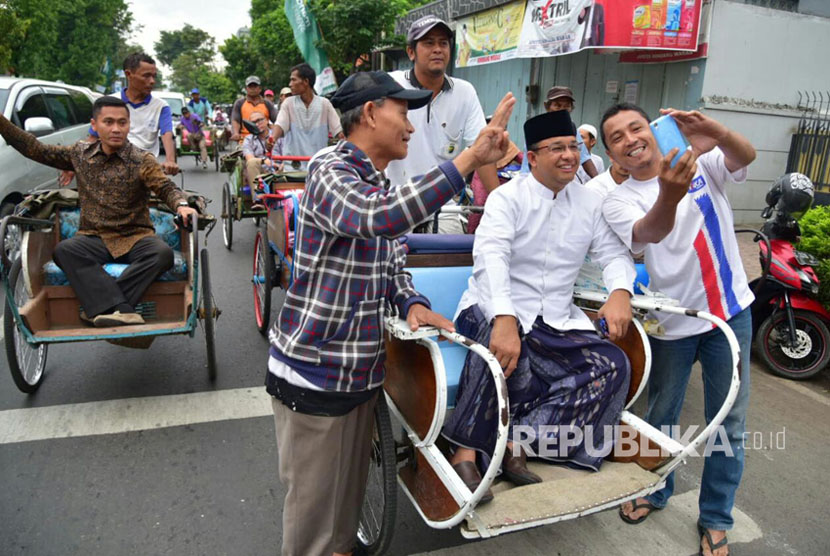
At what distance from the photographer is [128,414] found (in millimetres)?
3797

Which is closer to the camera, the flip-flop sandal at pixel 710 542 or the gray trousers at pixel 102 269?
the flip-flop sandal at pixel 710 542

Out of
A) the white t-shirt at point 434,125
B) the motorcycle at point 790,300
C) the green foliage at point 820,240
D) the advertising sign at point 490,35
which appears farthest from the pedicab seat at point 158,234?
the advertising sign at point 490,35

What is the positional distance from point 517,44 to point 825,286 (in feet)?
24.6

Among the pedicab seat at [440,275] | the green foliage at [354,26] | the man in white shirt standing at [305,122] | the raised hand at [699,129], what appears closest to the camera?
the raised hand at [699,129]

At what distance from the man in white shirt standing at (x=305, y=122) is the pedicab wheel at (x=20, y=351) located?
3.33 metres

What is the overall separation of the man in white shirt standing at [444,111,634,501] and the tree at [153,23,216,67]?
90143 millimetres

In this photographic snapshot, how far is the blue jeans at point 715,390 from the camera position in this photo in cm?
262

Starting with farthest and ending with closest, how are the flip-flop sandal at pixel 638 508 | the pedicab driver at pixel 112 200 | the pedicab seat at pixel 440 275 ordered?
the pedicab driver at pixel 112 200
the pedicab seat at pixel 440 275
the flip-flop sandal at pixel 638 508

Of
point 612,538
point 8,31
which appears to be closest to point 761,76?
point 612,538

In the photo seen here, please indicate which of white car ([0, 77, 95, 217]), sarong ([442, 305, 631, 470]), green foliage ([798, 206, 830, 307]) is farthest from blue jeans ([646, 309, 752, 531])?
white car ([0, 77, 95, 217])

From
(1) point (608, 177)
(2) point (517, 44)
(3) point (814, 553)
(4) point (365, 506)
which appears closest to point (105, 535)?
(4) point (365, 506)

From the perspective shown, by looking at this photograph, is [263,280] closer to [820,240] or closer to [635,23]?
[820,240]

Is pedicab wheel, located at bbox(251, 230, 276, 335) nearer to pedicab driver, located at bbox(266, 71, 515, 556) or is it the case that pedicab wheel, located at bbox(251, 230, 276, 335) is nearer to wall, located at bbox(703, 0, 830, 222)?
pedicab driver, located at bbox(266, 71, 515, 556)

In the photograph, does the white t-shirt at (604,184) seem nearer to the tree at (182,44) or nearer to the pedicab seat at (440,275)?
the pedicab seat at (440,275)
